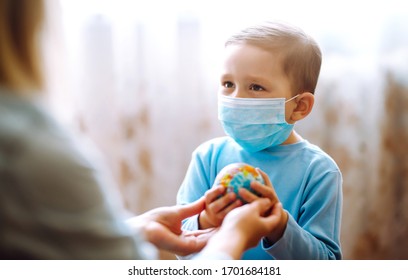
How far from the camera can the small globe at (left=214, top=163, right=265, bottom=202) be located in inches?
37.7

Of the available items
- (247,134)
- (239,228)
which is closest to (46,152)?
(239,228)

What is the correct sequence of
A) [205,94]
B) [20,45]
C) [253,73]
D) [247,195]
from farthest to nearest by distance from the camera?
[205,94] → [253,73] → [247,195] → [20,45]

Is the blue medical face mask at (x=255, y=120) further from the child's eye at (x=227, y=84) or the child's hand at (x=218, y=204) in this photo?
the child's hand at (x=218, y=204)

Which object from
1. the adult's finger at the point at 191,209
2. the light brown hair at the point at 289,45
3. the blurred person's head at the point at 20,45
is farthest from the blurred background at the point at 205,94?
the blurred person's head at the point at 20,45

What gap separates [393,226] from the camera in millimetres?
1626

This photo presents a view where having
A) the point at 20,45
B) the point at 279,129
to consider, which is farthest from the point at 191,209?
the point at 20,45

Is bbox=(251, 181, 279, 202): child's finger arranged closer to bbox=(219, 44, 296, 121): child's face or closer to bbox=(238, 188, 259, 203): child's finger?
bbox=(238, 188, 259, 203): child's finger

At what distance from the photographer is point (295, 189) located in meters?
1.10

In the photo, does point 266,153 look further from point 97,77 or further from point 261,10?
point 97,77

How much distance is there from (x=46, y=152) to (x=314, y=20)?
118 cm

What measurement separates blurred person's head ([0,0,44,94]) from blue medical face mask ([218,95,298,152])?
0.58m

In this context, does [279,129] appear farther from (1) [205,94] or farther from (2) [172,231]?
(1) [205,94]

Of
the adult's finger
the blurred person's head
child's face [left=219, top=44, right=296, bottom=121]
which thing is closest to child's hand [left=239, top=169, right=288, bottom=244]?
the adult's finger

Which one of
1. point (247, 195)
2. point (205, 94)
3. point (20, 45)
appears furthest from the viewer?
point (205, 94)
